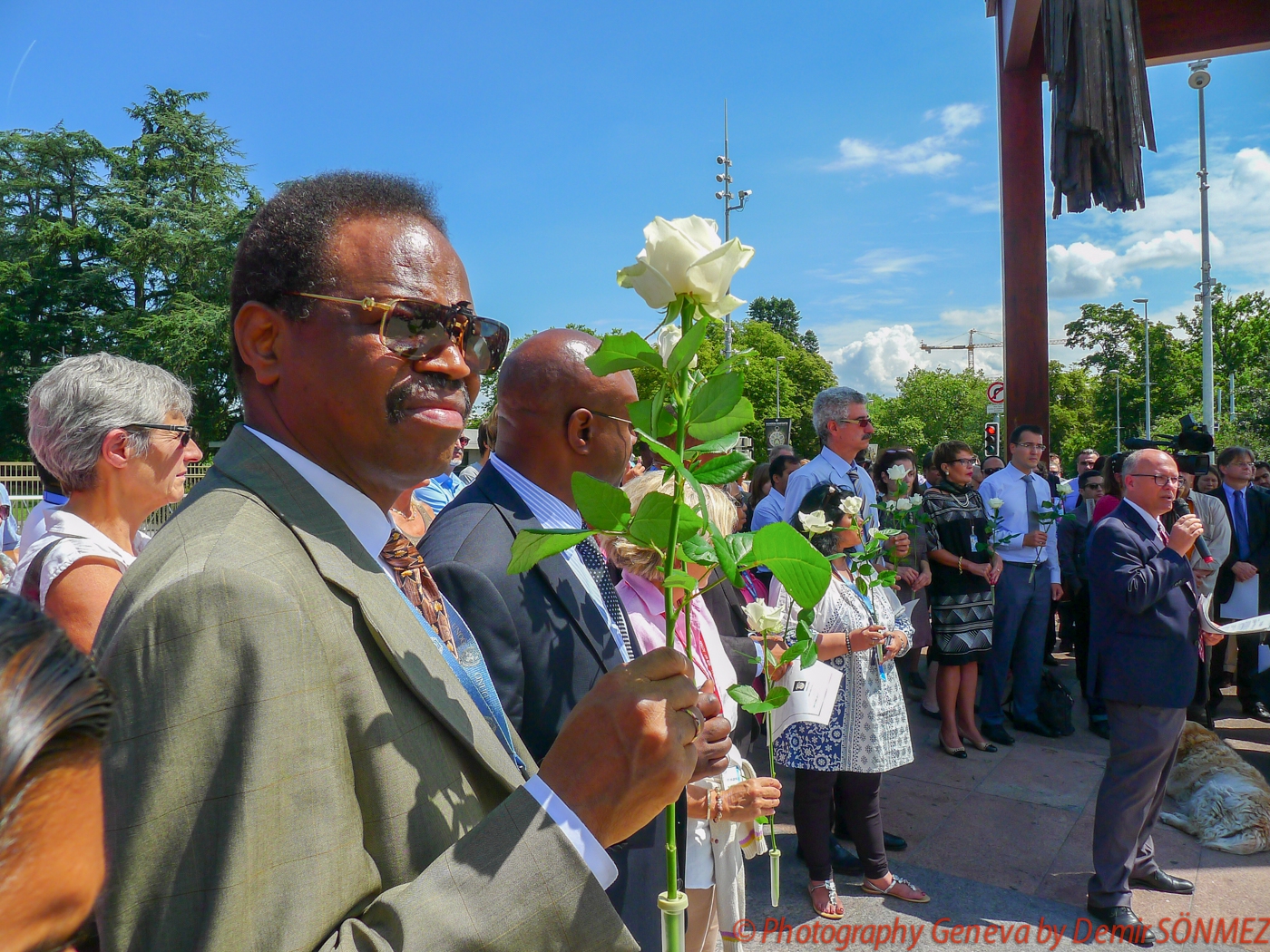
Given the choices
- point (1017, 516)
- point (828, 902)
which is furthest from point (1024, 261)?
point (828, 902)

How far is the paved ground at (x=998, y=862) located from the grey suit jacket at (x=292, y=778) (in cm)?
344

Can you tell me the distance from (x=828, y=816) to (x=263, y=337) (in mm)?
3745

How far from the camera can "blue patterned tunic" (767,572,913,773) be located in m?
3.98

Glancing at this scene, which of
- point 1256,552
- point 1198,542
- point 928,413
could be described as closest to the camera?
point 1198,542

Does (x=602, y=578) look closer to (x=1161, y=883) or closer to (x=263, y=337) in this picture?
(x=263, y=337)

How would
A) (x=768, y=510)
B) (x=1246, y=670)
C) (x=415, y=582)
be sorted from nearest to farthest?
(x=415, y=582) → (x=768, y=510) → (x=1246, y=670)

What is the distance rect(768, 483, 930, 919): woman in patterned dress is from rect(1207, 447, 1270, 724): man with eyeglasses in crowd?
A: 14.9 ft

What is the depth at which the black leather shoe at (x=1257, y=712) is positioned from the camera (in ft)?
22.3

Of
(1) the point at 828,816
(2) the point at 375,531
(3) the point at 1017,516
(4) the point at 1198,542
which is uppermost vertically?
(2) the point at 375,531

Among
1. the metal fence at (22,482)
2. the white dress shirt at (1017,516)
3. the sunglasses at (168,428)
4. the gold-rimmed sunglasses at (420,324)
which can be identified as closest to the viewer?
the gold-rimmed sunglasses at (420,324)

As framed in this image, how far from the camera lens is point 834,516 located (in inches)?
173

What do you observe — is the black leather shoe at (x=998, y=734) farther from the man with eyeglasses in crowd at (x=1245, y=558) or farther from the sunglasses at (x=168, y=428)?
the sunglasses at (x=168, y=428)

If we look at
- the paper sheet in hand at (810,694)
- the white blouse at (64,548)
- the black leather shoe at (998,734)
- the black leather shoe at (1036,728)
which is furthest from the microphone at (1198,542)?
the white blouse at (64,548)

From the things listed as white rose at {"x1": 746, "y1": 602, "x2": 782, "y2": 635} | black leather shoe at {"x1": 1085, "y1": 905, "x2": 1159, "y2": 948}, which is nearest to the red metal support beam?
black leather shoe at {"x1": 1085, "y1": 905, "x2": 1159, "y2": 948}
